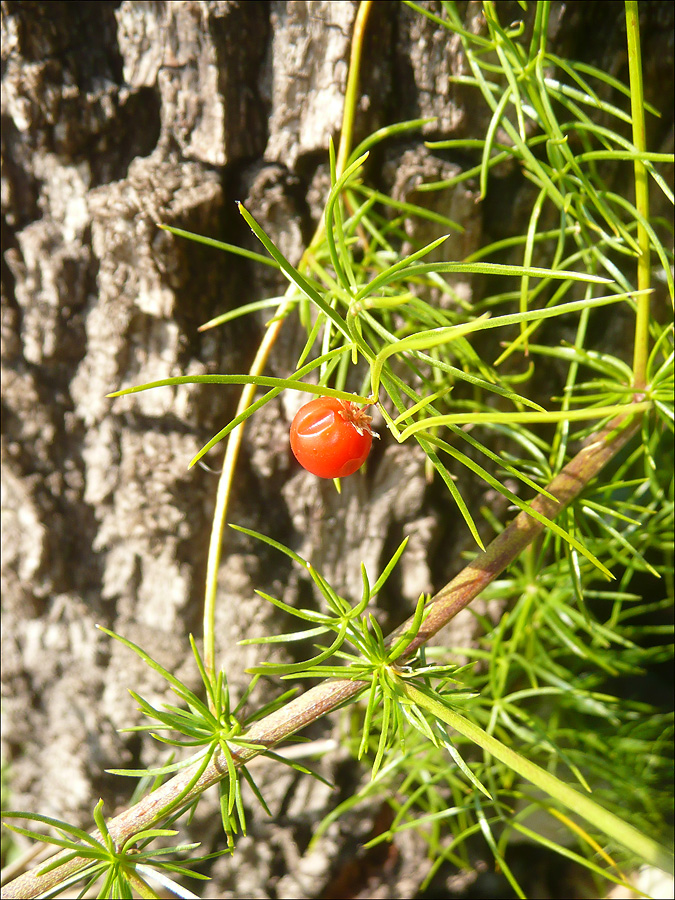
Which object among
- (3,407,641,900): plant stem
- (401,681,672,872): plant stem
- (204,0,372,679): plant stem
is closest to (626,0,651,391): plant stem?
(3,407,641,900): plant stem

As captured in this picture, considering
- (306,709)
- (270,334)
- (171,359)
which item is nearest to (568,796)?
(306,709)

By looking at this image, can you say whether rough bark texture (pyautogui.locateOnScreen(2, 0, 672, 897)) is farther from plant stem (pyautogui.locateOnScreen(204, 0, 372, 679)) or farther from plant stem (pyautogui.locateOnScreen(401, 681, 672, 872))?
plant stem (pyautogui.locateOnScreen(401, 681, 672, 872))

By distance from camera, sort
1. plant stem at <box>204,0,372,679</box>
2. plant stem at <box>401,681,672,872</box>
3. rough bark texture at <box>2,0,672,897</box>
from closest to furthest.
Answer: plant stem at <box>401,681,672,872</box> → plant stem at <box>204,0,372,679</box> → rough bark texture at <box>2,0,672,897</box>

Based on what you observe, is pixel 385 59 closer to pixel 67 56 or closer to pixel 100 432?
pixel 67 56

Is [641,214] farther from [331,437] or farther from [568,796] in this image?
[568,796]

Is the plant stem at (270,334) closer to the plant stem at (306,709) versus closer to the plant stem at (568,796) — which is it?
the plant stem at (306,709)

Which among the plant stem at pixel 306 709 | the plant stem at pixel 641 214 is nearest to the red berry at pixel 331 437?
the plant stem at pixel 306 709
